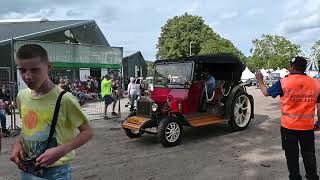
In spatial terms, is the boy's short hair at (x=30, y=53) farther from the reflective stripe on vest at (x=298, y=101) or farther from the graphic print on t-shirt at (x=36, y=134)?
the reflective stripe on vest at (x=298, y=101)

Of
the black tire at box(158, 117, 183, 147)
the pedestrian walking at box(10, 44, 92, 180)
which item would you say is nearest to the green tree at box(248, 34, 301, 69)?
the black tire at box(158, 117, 183, 147)

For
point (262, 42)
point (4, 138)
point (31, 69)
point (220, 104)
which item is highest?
point (262, 42)

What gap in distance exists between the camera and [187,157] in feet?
27.3

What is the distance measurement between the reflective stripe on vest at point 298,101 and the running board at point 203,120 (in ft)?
16.4

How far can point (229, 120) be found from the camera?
1124 centimetres

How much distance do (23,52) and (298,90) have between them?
365cm

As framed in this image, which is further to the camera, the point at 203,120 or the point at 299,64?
the point at 203,120

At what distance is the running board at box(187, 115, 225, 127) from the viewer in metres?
10.4

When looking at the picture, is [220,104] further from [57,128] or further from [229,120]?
[57,128]

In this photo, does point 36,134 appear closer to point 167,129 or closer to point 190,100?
point 167,129

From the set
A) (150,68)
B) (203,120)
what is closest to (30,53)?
(203,120)

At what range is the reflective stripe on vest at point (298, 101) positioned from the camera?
5.29 metres

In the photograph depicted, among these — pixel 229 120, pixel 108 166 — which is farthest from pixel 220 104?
pixel 108 166

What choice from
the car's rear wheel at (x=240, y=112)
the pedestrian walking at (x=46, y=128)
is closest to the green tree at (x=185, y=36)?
the car's rear wheel at (x=240, y=112)
